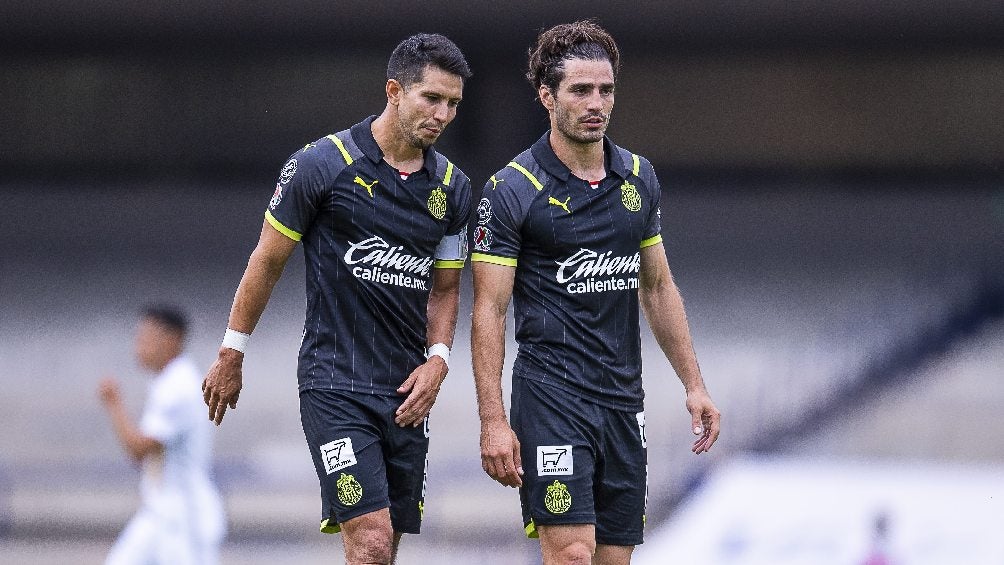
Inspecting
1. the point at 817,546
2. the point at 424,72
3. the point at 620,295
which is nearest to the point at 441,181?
the point at 424,72

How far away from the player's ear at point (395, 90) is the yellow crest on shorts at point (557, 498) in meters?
1.25

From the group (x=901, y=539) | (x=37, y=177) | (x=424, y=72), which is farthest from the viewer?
(x=37, y=177)

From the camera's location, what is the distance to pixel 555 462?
4418 mm

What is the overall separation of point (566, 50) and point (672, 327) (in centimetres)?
96

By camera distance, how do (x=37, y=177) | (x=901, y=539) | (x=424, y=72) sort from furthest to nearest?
(x=37, y=177) → (x=901, y=539) → (x=424, y=72)

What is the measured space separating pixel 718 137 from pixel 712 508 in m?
1.83

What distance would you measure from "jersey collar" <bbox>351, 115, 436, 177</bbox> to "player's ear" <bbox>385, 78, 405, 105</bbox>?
0.11 m

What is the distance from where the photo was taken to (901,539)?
→ 23.3ft

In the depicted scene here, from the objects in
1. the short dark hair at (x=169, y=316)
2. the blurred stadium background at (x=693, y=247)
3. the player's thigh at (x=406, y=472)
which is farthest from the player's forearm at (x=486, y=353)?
the short dark hair at (x=169, y=316)

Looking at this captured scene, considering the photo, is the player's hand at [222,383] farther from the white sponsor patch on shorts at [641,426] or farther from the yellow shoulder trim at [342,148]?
the white sponsor patch on shorts at [641,426]

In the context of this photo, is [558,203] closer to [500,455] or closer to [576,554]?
[500,455]

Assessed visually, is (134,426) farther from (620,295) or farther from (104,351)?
(620,295)

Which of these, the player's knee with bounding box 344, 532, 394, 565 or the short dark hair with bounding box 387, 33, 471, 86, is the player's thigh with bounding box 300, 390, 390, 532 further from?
the short dark hair with bounding box 387, 33, 471, 86

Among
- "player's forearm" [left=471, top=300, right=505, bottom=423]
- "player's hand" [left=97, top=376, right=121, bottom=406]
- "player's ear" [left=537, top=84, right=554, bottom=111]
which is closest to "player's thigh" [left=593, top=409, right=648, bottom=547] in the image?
"player's forearm" [left=471, top=300, right=505, bottom=423]
